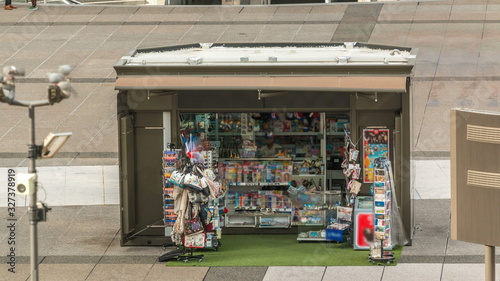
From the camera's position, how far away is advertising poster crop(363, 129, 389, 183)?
58.7ft

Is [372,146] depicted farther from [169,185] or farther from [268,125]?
[169,185]

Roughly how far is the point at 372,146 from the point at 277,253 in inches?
91.8

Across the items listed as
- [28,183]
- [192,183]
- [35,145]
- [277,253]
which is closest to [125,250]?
[192,183]

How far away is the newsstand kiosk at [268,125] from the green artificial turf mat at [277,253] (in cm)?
37

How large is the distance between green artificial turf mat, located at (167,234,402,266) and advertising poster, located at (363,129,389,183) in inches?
52.2

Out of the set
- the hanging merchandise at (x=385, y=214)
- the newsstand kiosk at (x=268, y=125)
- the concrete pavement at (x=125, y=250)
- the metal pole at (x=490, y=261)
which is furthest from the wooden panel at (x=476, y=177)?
the newsstand kiosk at (x=268, y=125)

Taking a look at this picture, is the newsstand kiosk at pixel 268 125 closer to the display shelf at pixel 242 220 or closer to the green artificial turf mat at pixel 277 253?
the display shelf at pixel 242 220

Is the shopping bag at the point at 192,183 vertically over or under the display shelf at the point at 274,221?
over

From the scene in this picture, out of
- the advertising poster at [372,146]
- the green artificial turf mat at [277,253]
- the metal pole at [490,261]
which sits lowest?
the green artificial turf mat at [277,253]

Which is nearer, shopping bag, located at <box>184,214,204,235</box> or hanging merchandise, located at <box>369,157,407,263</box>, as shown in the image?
hanging merchandise, located at <box>369,157,407,263</box>

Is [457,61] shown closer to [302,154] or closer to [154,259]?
[302,154]

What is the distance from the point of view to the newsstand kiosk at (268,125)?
17.6 m

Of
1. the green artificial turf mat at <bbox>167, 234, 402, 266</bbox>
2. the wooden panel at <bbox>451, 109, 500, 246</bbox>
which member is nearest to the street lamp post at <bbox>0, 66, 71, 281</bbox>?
the green artificial turf mat at <bbox>167, 234, 402, 266</bbox>

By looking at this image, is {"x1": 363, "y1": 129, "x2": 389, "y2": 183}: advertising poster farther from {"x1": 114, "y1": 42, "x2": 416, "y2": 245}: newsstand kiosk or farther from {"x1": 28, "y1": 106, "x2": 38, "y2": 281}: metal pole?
{"x1": 28, "y1": 106, "x2": 38, "y2": 281}: metal pole
